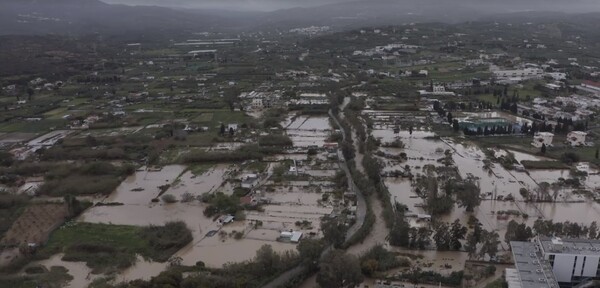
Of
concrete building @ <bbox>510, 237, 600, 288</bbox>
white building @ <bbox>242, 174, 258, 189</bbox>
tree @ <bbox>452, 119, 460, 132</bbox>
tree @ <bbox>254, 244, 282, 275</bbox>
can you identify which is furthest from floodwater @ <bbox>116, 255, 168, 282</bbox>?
tree @ <bbox>452, 119, 460, 132</bbox>

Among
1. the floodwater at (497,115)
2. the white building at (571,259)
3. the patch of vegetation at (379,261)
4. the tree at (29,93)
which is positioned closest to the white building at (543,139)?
the floodwater at (497,115)

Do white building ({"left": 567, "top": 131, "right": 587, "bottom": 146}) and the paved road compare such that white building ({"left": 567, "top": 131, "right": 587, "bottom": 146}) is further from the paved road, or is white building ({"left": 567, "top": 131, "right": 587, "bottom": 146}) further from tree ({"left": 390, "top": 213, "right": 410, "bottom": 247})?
tree ({"left": 390, "top": 213, "right": 410, "bottom": 247})

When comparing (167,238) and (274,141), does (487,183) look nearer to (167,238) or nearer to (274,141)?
(274,141)

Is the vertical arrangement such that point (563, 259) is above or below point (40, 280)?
above

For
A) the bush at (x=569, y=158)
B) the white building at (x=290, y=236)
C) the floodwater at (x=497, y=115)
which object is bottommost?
the white building at (x=290, y=236)

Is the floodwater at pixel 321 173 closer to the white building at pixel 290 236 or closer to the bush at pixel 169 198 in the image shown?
the white building at pixel 290 236

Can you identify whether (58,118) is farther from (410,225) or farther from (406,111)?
(410,225)

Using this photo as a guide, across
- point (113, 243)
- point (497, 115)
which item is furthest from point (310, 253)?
point (497, 115)
